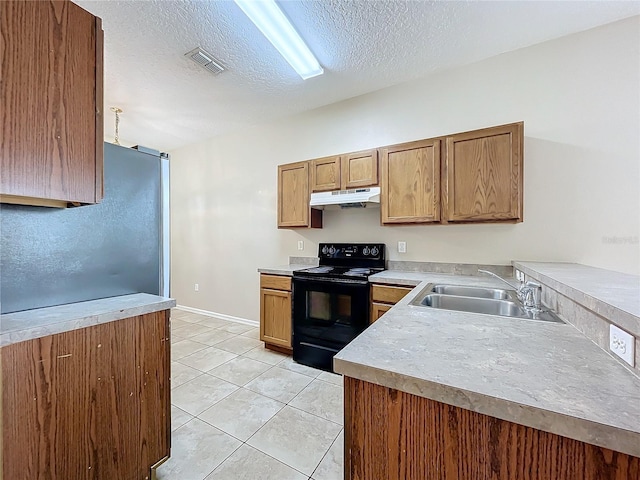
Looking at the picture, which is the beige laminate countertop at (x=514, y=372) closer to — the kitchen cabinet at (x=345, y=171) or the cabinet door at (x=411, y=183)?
the cabinet door at (x=411, y=183)

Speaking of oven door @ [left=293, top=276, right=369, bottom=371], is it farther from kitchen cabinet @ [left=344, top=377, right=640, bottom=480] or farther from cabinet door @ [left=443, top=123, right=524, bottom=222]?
kitchen cabinet @ [left=344, top=377, right=640, bottom=480]

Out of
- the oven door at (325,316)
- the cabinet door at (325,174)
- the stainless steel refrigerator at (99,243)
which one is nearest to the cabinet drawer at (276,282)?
the oven door at (325,316)

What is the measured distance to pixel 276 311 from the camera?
2957 millimetres

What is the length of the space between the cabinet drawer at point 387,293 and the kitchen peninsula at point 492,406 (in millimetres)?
1295

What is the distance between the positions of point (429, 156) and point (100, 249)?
8.23 ft

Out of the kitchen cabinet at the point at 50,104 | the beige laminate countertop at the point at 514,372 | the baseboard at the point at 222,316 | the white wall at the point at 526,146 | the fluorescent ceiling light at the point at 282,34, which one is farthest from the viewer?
the baseboard at the point at 222,316

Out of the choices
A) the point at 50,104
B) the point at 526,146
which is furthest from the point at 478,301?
the point at 50,104

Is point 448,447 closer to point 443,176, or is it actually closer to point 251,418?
point 251,418

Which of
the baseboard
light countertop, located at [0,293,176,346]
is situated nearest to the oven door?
the baseboard

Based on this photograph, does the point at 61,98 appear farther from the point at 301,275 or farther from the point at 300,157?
the point at 300,157

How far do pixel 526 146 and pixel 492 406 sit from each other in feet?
8.28

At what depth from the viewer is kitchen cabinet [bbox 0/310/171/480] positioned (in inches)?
37.7

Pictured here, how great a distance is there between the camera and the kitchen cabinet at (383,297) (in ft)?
7.47

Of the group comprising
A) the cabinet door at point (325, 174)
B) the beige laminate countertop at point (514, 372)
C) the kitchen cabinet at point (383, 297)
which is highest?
the cabinet door at point (325, 174)
